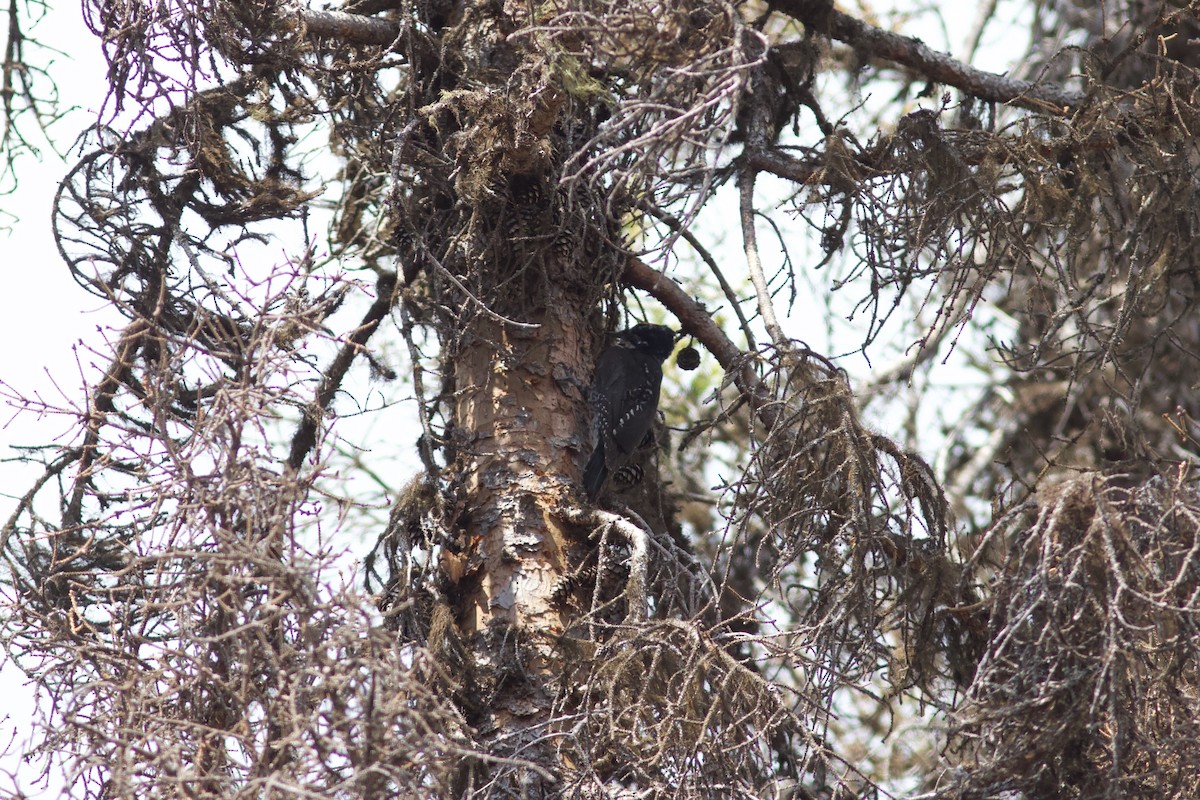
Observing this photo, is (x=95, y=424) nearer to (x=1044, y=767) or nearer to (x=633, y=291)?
(x=633, y=291)

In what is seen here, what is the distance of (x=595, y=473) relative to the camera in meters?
4.73

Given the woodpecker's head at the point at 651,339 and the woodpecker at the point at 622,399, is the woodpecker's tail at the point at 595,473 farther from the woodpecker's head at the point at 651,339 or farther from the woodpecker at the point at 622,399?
the woodpecker's head at the point at 651,339

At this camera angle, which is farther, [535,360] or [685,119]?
[535,360]

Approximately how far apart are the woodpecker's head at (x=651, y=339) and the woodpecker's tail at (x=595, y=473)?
3.34ft

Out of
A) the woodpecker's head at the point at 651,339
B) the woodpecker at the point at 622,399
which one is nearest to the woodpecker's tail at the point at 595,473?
the woodpecker at the point at 622,399

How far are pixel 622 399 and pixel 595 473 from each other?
725mm

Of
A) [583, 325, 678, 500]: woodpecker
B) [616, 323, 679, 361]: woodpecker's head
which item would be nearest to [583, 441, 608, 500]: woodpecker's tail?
[583, 325, 678, 500]: woodpecker

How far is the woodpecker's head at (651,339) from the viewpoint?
19.3 feet

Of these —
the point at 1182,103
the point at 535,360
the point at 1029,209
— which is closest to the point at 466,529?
the point at 535,360

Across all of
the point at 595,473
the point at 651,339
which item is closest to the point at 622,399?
the point at 595,473

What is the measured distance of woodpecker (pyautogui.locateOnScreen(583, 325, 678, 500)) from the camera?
190 inches

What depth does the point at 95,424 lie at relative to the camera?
3479 millimetres

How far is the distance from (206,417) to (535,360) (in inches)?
67.7

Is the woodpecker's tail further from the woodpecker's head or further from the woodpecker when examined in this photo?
the woodpecker's head
